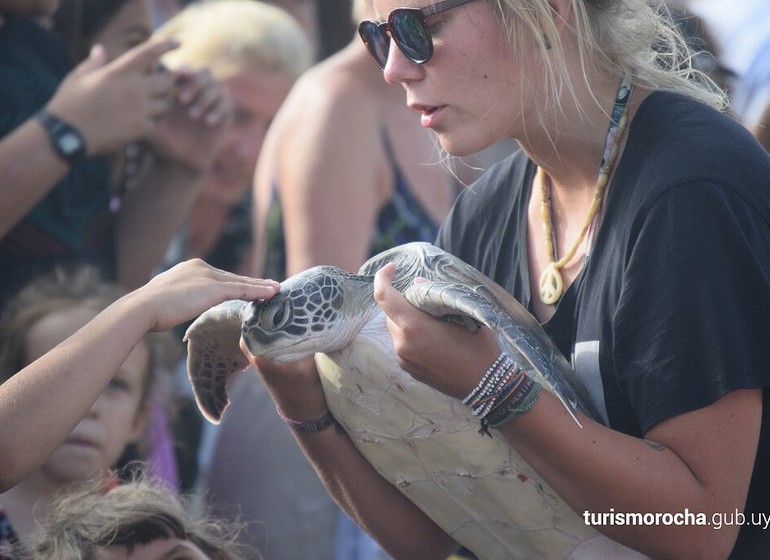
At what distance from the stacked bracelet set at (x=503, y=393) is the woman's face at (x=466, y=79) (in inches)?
14.8

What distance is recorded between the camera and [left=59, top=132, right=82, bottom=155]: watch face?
2.39 metres

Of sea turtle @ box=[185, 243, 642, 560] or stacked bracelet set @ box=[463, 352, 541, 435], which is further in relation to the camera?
sea turtle @ box=[185, 243, 642, 560]

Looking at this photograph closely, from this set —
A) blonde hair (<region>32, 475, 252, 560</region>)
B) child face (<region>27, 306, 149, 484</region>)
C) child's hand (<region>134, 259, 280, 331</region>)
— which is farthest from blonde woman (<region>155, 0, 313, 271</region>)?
child's hand (<region>134, 259, 280, 331</region>)

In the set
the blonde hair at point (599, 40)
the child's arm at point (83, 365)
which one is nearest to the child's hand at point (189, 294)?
the child's arm at point (83, 365)

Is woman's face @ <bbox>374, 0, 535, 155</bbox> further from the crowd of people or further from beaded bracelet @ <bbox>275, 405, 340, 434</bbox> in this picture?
beaded bracelet @ <bbox>275, 405, 340, 434</bbox>

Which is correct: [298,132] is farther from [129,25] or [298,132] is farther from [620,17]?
[620,17]

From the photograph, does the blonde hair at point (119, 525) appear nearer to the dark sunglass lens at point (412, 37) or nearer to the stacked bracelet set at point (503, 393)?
the stacked bracelet set at point (503, 393)

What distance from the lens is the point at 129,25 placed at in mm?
2807

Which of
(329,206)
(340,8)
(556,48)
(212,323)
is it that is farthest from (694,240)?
(340,8)

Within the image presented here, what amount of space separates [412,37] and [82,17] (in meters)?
1.47

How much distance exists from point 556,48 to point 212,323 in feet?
2.07

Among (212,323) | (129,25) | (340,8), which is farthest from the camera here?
(340,8)

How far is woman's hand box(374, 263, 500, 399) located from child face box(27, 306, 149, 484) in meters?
1.04

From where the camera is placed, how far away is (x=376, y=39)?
1715mm
